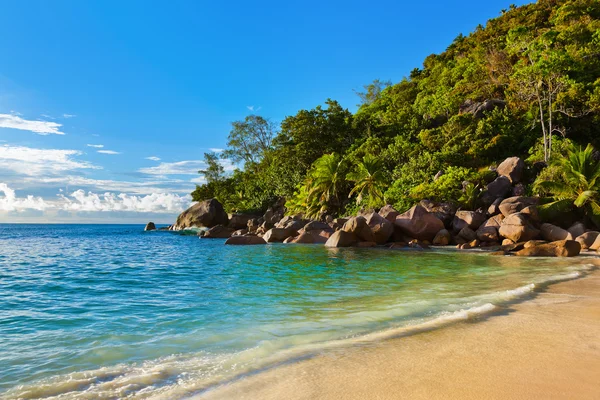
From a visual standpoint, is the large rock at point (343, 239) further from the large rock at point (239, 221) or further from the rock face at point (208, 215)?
the rock face at point (208, 215)

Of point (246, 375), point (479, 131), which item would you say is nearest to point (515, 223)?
point (479, 131)

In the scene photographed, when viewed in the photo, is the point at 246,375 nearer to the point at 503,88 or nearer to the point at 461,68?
the point at 503,88

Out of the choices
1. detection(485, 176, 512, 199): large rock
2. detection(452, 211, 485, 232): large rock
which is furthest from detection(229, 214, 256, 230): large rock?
detection(485, 176, 512, 199): large rock

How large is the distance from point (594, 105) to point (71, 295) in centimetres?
3490

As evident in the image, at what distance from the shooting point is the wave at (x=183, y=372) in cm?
370

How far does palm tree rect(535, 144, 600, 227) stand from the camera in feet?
65.3

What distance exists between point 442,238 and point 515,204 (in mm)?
4181

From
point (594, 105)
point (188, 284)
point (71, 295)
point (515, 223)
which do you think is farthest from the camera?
point (594, 105)

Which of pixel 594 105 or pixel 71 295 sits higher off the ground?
pixel 594 105

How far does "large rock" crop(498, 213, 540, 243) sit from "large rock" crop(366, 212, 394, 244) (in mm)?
5887

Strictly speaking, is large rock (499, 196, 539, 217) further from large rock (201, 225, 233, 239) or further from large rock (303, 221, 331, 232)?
large rock (201, 225, 233, 239)

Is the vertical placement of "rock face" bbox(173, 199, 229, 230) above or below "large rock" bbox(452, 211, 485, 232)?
above

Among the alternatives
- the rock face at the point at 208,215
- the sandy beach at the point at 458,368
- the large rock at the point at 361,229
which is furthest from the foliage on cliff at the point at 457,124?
the sandy beach at the point at 458,368

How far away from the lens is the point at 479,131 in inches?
1271
